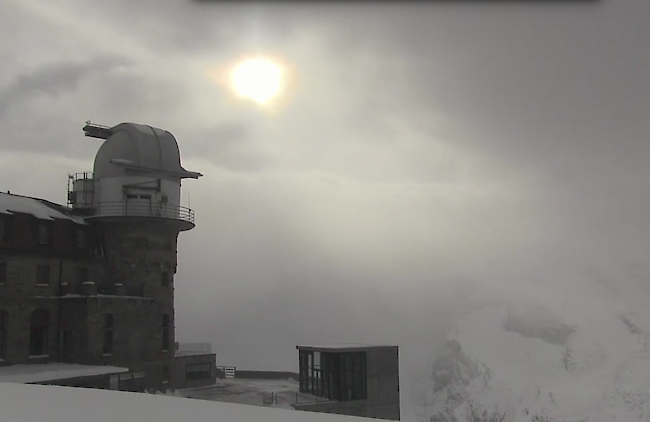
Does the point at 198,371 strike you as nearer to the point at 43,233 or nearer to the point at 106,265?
the point at 106,265

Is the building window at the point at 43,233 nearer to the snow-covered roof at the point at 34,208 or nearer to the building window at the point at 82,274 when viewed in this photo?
the snow-covered roof at the point at 34,208

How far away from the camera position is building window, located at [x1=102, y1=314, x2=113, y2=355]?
3541 centimetres

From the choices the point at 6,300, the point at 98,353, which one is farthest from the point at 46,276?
the point at 98,353

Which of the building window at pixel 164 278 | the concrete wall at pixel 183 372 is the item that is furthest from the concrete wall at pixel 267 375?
the building window at pixel 164 278

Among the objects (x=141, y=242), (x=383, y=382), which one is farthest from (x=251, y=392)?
(x=141, y=242)

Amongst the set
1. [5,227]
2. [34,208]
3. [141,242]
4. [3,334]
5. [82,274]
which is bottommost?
[3,334]

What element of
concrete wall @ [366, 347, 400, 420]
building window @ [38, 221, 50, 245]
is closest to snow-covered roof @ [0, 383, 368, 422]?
building window @ [38, 221, 50, 245]

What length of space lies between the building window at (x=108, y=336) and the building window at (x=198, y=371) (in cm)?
878

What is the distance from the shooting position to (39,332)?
34.8 m

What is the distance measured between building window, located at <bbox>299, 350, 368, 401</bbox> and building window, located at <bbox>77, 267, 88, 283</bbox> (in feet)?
49.4

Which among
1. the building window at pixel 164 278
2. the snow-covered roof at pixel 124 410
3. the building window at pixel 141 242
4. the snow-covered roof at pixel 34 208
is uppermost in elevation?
the snow-covered roof at pixel 34 208

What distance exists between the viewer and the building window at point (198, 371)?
1711 inches

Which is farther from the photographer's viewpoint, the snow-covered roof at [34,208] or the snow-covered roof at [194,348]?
the snow-covered roof at [194,348]

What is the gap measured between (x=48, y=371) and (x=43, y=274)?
22.0 feet
